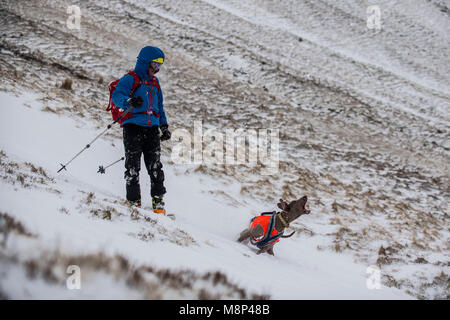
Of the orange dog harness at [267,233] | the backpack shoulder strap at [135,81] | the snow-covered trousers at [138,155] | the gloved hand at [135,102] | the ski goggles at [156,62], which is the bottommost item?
the orange dog harness at [267,233]

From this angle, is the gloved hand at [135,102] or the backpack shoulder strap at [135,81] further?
the backpack shoulder strap at [135,81]

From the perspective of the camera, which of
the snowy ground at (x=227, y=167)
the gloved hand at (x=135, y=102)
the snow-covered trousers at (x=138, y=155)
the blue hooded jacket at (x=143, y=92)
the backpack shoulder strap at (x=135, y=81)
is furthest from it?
the snow-covered trousers at (x=138, y=155)

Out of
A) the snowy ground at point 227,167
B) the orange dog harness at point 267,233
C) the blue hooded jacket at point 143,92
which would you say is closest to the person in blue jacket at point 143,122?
the blue hooded jacket at point 143,92

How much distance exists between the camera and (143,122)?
4.45 metres

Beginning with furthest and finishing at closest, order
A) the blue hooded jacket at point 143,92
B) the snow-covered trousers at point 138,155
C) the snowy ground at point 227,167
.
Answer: the snow-covered trousers at point 138,155
the blue hooded jacket at point 143,92
the snowy ground at point 227,167

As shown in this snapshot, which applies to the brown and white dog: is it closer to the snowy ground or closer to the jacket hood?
the snowy ground

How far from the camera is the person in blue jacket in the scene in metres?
4.30

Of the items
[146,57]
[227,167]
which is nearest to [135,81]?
[146,57]

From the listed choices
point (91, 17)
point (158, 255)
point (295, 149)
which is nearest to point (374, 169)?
point (295, 149)

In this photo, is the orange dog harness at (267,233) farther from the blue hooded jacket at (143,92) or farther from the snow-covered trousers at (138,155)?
the blue hooded jacket at (143,92)

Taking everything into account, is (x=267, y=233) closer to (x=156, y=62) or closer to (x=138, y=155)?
(x=138, y=155)

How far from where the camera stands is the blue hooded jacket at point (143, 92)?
4.27 metres

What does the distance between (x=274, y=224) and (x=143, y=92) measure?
107 inches

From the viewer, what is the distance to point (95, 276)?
1.63m
